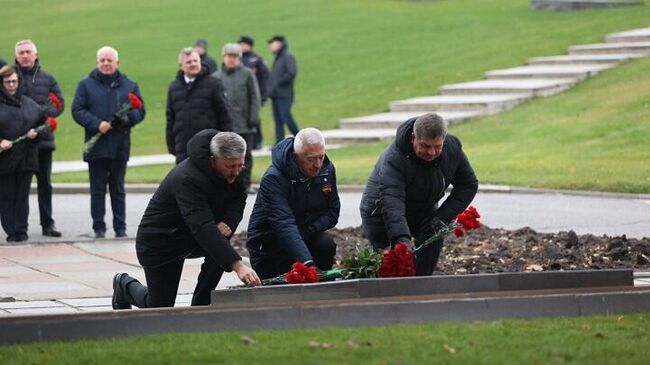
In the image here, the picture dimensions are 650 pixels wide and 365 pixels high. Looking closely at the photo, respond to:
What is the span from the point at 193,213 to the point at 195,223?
78 mm

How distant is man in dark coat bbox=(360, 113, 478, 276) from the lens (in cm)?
1073

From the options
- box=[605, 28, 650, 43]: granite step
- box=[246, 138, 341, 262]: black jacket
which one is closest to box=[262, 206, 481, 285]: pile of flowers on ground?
box=[246, 138, 341, 262]: black jacket

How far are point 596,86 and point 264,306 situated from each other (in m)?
21.9

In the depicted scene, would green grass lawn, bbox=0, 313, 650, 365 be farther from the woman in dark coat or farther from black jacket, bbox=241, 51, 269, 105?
black jacket, bbox=241, 51, 269, 105

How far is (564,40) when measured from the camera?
36.3m

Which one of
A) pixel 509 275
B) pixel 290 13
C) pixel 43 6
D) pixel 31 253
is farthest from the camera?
pixel 43 6

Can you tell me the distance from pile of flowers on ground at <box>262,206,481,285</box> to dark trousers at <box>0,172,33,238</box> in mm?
6844

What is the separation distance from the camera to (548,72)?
32.1 m

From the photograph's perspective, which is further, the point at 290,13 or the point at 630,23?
the point at 290,13

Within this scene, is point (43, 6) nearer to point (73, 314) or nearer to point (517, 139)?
point (517, 139)

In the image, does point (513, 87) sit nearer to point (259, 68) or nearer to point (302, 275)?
point (259, 68)

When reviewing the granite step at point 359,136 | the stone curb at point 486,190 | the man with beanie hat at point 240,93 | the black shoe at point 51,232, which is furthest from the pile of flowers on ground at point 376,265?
the granite step at point 359,136

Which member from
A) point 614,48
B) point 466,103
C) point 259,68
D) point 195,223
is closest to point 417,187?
point 195,223

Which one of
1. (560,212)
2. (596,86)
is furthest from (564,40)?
(560,212)
